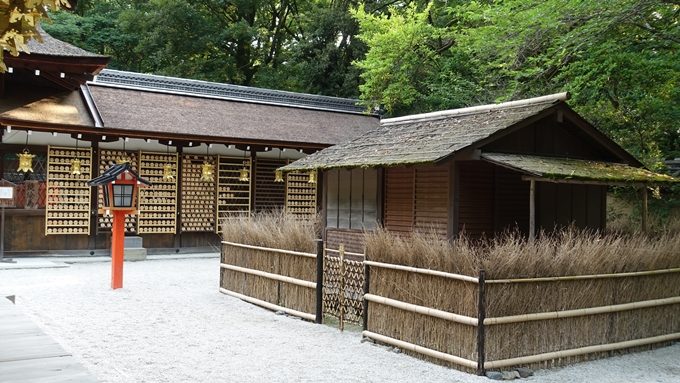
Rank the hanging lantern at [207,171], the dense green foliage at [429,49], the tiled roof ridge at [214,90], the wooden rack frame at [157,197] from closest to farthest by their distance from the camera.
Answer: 1. the dense green foliage at [429,49]
2. the wooden rack frame at [157,197]
3. the hanging lantern at [207,171]
4. the tiled roof ridge at [214,90]

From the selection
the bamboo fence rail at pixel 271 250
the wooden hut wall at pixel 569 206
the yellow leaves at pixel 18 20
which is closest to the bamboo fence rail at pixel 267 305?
the bamboo fence rail at pixel 271 250

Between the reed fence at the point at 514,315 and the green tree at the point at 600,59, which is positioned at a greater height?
the green tree at the point at 600,59

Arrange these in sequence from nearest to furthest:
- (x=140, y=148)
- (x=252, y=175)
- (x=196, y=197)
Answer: (x=140, y=148) < (x=196, y=197) < (x=252, y=175)

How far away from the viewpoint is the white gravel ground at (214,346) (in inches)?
223

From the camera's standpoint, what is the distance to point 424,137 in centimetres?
905

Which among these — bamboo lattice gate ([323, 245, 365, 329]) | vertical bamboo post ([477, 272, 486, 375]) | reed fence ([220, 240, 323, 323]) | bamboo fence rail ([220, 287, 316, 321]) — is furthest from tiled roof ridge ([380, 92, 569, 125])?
bamboo fence rail ([220, 287, 316, 321])

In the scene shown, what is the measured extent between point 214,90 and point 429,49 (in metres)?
7.09

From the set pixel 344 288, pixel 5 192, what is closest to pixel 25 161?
pixel 5 192

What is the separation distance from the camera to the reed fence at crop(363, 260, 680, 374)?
581 centimetres

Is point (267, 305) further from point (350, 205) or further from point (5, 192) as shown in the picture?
point (5, 192)

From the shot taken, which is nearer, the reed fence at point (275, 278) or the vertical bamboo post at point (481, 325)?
the vertical bamboo post at point (481, 325)

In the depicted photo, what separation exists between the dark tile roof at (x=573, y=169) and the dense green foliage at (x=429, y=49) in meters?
2.10

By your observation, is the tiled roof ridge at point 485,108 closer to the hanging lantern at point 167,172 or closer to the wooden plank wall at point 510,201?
the wooden plank wall at point 510,201

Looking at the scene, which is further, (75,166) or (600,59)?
(75,166)
